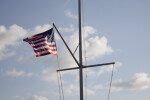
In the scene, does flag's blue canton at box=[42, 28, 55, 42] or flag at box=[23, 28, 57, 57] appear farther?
flag's blue canton at box=[42, 28, 55, 42]

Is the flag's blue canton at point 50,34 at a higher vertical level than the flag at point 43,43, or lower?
higher

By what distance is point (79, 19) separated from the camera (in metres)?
25.0

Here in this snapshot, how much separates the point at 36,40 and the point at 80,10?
5603 millimetres

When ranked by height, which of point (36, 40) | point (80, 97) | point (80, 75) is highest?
point (36, 40)

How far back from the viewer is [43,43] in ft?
86.2

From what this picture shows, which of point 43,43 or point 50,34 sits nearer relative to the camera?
point 43,43

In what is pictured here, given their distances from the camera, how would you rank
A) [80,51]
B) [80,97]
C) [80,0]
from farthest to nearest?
[80,0] < [80,51] < [80,97]

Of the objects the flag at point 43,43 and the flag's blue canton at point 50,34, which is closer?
the flag at point 43,43

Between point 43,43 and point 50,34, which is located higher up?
point 50,34

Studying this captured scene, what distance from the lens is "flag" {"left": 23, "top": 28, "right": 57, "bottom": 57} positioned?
25828mm

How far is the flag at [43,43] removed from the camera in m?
25.8

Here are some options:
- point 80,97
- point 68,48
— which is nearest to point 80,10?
point 68,48

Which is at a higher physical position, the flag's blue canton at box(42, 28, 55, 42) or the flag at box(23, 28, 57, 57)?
the flag's blue canton at box(42, 28, 55, 42)

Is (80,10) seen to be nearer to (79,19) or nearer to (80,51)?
(79,19)
